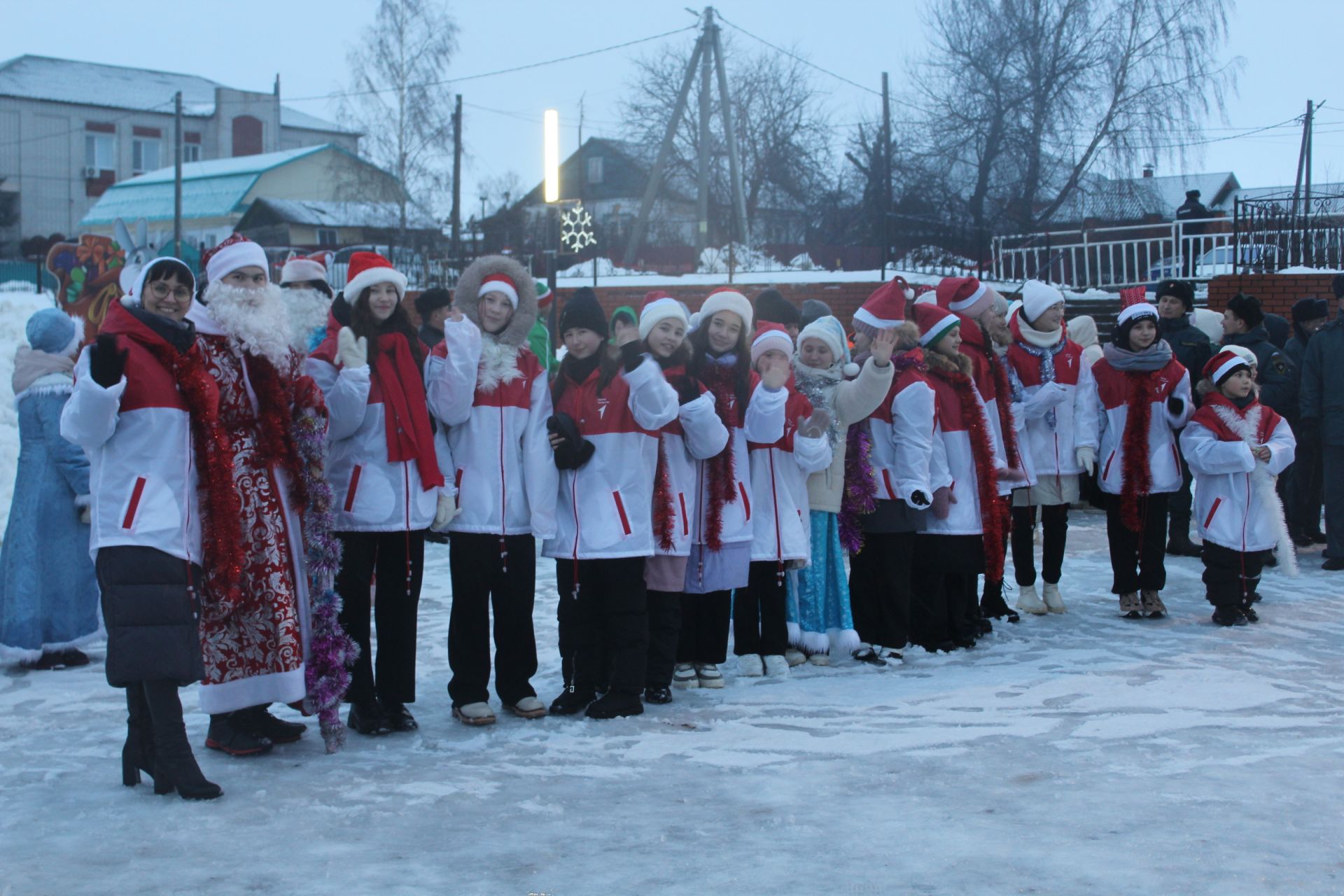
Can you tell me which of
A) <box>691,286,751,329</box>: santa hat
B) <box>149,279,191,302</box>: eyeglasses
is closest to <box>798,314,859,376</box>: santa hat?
<box>691,286,751,329</box>: santa hat

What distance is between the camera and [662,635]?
563cm

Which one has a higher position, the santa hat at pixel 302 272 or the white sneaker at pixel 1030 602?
the santa hat at pixel 302 272

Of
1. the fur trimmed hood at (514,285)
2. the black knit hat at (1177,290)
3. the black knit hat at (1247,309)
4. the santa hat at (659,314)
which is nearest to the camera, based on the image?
the fur trimmed hood at (514,285)

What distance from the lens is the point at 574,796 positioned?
4.26 meters

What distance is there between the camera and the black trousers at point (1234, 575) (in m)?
7.18

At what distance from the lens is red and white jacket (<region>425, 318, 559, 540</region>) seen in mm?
5023

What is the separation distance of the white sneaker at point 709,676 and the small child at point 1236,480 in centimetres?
300

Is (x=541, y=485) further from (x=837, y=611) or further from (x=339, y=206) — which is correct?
(x=339, y=206)

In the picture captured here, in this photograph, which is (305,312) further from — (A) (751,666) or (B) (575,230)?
(B) (575,230)

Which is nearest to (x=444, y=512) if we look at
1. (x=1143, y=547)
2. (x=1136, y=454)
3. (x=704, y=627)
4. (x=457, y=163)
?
(x=704, y=627)

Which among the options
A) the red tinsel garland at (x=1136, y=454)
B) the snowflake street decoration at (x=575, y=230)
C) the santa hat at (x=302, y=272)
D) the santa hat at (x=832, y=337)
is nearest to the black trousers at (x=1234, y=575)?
the red tinsel garland at (x=1136, y=454)

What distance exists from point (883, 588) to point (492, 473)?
2.26 m

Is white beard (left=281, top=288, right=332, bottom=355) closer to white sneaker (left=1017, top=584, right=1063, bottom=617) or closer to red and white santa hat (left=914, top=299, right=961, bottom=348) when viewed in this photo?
red and white santa hat (left=914, top=299, right=961, bottom=348)

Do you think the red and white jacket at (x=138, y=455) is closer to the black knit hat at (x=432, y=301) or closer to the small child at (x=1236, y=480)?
the black knit hat at (x=432, y=301)
